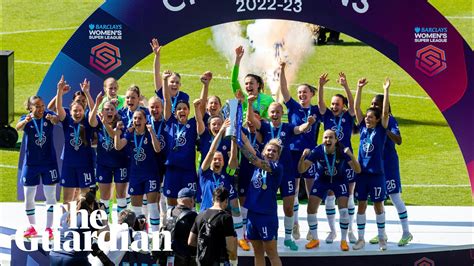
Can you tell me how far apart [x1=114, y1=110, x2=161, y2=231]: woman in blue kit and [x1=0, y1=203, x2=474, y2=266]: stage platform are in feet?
3.87

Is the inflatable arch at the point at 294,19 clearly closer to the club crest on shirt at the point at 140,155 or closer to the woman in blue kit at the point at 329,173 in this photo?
the club crest on shirt at the point at 140,155

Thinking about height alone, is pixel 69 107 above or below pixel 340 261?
above

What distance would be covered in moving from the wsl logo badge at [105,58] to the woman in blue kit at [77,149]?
0.94 ft

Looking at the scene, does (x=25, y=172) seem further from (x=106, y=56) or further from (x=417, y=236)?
(x=417, y=236)

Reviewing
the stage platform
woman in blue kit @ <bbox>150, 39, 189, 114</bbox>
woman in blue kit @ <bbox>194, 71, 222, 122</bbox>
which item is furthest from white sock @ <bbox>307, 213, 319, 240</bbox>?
woman in blue kit @ <bbox>150, 39, 189, 114</bbox>

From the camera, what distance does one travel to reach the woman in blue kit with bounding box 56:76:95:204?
48.5 ft

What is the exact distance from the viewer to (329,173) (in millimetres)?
14469

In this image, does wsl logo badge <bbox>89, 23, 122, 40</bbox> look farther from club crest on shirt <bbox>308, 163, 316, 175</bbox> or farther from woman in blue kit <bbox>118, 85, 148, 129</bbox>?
club crest on shirt <bbox>308, 163, 316, 175</bbox>

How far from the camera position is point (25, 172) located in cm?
1488

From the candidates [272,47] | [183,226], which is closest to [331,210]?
[183,226]

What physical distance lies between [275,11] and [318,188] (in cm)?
209

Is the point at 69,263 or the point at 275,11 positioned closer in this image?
the point at 69,263

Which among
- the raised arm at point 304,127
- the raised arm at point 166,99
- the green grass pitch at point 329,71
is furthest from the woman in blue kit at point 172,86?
the green grass pitch at point 329,71

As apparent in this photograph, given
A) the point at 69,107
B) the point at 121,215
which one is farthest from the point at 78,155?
the point at 121,215
